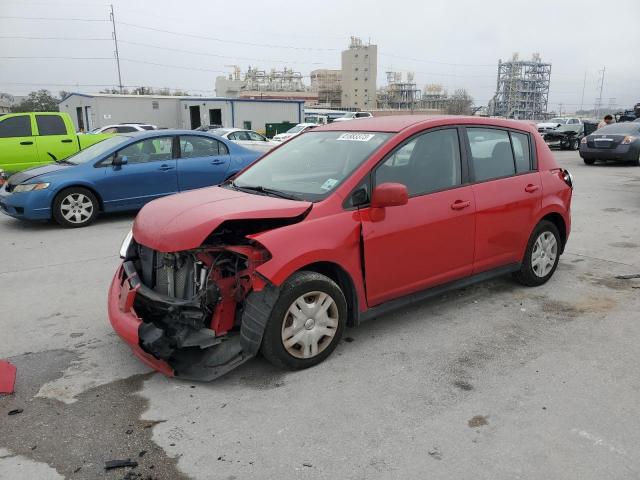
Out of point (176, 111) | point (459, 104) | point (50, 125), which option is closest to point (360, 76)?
point (459, 104)

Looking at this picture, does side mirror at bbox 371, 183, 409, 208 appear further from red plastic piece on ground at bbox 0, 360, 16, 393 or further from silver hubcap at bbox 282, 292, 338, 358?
red plastic piece on ground at bbox 0, 360, 16, 393

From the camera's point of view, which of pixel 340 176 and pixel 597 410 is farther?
pixel 340 176

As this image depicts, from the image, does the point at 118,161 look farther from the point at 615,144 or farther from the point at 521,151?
the point at 615,144

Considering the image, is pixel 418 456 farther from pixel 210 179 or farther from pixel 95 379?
pixel 210 179

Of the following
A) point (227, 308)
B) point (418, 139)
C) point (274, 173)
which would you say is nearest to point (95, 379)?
point (227, 308)

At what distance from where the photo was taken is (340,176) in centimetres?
393

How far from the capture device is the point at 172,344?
11.6 ft

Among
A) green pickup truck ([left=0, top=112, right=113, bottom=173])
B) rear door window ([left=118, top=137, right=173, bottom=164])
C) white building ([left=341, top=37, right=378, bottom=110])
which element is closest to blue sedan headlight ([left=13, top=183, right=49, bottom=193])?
rear door window ([left=118, top=137, right=173, bottom=164])

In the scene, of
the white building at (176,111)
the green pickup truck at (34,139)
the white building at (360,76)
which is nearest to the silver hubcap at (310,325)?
the green pickup truck at (34,139)

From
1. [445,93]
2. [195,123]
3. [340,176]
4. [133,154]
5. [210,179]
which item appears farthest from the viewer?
[445,93]

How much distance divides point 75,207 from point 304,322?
6.24 meters

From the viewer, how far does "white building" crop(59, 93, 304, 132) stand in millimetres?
39375

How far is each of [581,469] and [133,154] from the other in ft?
26.5

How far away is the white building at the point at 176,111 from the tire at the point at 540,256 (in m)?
37.4
